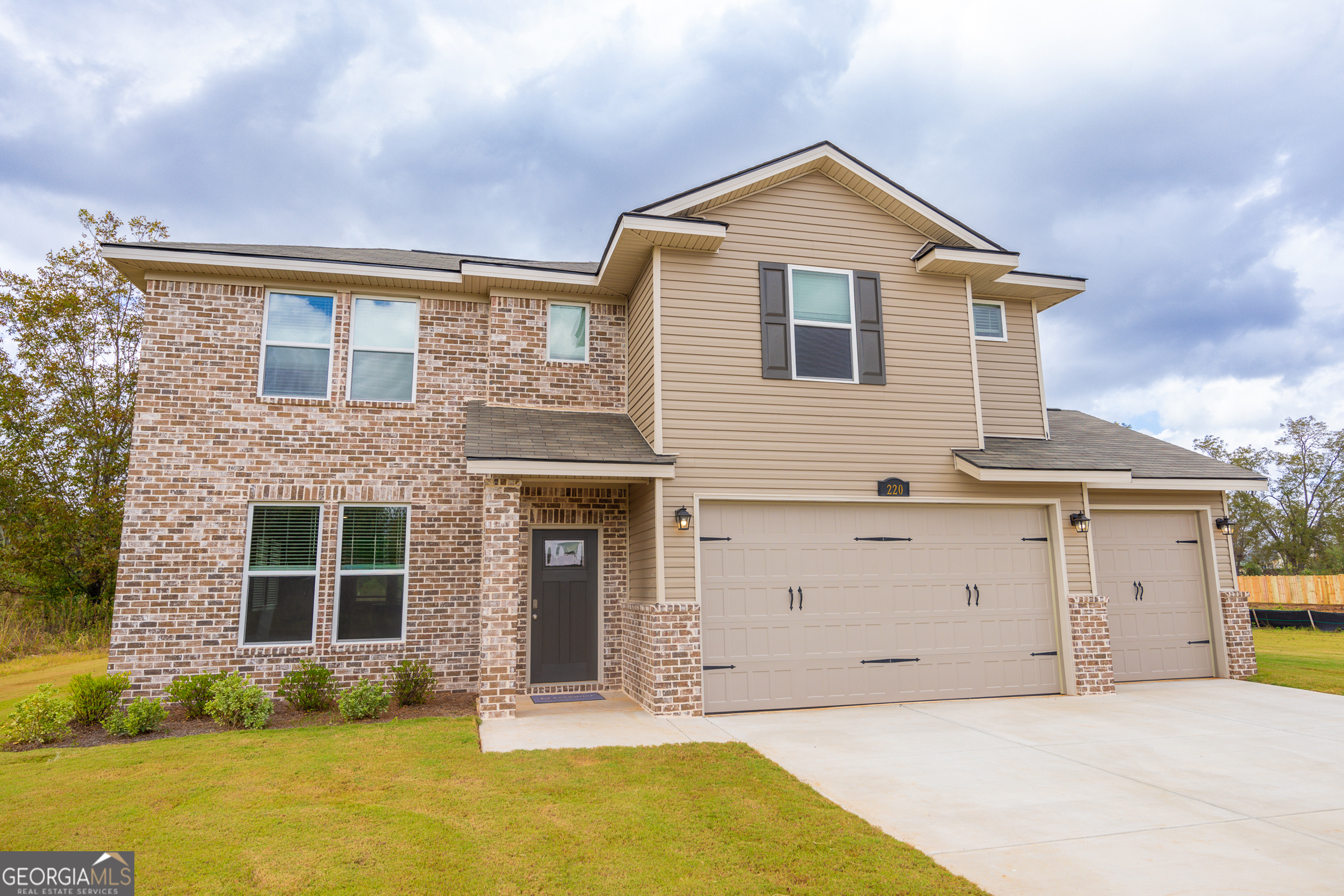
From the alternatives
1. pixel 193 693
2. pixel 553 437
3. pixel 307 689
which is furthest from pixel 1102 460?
pixel 193 693

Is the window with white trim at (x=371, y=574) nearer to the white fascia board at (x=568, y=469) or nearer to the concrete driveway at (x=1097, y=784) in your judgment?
the white fascia board at (x=568, y=469)

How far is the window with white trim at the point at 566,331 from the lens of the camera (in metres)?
9.76

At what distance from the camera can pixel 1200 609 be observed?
10.3 meters

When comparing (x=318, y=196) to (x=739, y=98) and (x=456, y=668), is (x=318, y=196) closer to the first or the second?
(x=739, y=98)

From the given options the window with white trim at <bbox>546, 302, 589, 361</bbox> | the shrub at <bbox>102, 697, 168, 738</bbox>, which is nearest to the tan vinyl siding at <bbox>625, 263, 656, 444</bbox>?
the window with white trim at <bbox>546, 302, 589, 361</bbox>

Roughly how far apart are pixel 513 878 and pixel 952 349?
27.1 ft

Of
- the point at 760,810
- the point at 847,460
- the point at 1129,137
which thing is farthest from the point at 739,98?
the point at 760,810

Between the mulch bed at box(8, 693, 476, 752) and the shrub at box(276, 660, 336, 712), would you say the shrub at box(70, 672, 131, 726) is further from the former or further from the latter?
the shrub at box(276, 660, 336, 712)

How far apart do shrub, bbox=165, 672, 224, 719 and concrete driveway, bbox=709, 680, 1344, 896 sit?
5624mm

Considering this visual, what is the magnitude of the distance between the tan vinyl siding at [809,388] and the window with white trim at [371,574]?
3705 millimetres

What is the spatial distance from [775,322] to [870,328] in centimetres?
134

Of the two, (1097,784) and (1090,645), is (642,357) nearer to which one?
(1097,784)

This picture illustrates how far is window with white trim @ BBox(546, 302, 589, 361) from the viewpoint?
9758 millimetres

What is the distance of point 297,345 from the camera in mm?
9195
